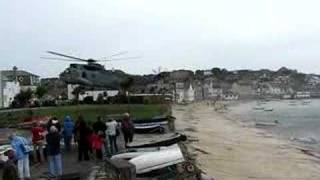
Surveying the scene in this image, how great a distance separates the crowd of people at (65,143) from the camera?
16.9 metres

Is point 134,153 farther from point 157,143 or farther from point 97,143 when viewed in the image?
point 157,143

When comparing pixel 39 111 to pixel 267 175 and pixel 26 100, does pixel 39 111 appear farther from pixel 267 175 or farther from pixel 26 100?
pixel 26 100

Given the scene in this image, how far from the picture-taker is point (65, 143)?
969 inches

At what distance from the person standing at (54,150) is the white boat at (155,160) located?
266cm

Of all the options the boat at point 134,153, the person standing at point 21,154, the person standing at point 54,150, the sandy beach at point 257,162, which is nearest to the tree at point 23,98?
the sandy beach at point 257,162

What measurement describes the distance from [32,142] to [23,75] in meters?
117

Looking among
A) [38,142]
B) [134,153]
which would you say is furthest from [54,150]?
[134,153]

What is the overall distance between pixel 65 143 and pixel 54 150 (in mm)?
6812

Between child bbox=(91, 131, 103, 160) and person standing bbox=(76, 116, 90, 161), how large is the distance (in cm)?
20

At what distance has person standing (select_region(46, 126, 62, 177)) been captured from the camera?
17.8 m

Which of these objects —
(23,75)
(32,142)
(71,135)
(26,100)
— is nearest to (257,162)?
(71,135)

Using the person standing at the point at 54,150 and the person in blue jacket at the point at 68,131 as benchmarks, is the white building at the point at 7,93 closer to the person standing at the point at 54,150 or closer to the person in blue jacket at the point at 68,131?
the person in blue jacket at the point at 68,131

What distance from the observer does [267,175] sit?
91.6 ft

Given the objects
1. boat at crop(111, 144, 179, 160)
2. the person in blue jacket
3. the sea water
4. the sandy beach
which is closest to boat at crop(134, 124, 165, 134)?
the sandy beach
